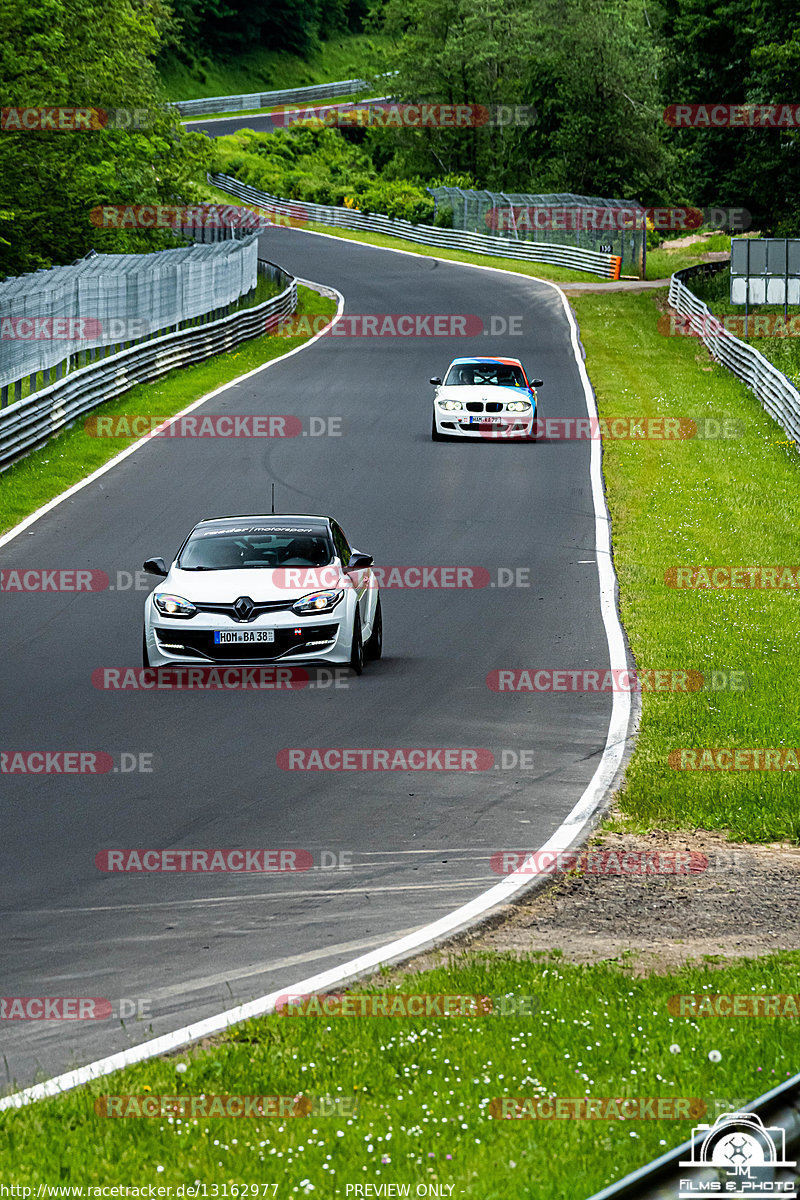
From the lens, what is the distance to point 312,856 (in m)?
9.45

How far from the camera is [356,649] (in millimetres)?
14461

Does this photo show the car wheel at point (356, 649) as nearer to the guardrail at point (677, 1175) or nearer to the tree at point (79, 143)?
the guardrail at point (677, 1175)

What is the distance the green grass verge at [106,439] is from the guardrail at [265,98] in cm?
7393

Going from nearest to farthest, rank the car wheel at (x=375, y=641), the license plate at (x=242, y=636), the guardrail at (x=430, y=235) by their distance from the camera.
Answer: the license plate at (x=242, y=636) → the car wheel at (x=375, y=641) → the guardrail at (x=430, y=235)

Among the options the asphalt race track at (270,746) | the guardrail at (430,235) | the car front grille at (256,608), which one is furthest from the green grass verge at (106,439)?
the guardrail at (430,235)

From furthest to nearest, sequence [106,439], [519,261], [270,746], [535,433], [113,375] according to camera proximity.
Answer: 1. [519,261]
2. [113,375]
3. [535,433]
4. [106,439]
5. [270,746]

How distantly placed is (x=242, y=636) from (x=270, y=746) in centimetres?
221

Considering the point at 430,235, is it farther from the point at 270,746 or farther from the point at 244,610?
the point at 270,746

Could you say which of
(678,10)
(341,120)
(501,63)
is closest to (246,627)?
(678,10)

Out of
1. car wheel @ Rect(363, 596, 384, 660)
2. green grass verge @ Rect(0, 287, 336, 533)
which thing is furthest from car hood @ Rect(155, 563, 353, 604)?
green grass verge @ Rect(0, 287, 336, 533)

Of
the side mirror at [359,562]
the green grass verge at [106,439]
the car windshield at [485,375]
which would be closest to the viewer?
the side mirror at [359,562]

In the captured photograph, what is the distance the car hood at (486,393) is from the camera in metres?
31.0

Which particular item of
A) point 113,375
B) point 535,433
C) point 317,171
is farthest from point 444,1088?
point 317,171

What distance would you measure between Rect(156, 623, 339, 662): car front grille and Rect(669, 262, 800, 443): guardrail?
1733 cm
